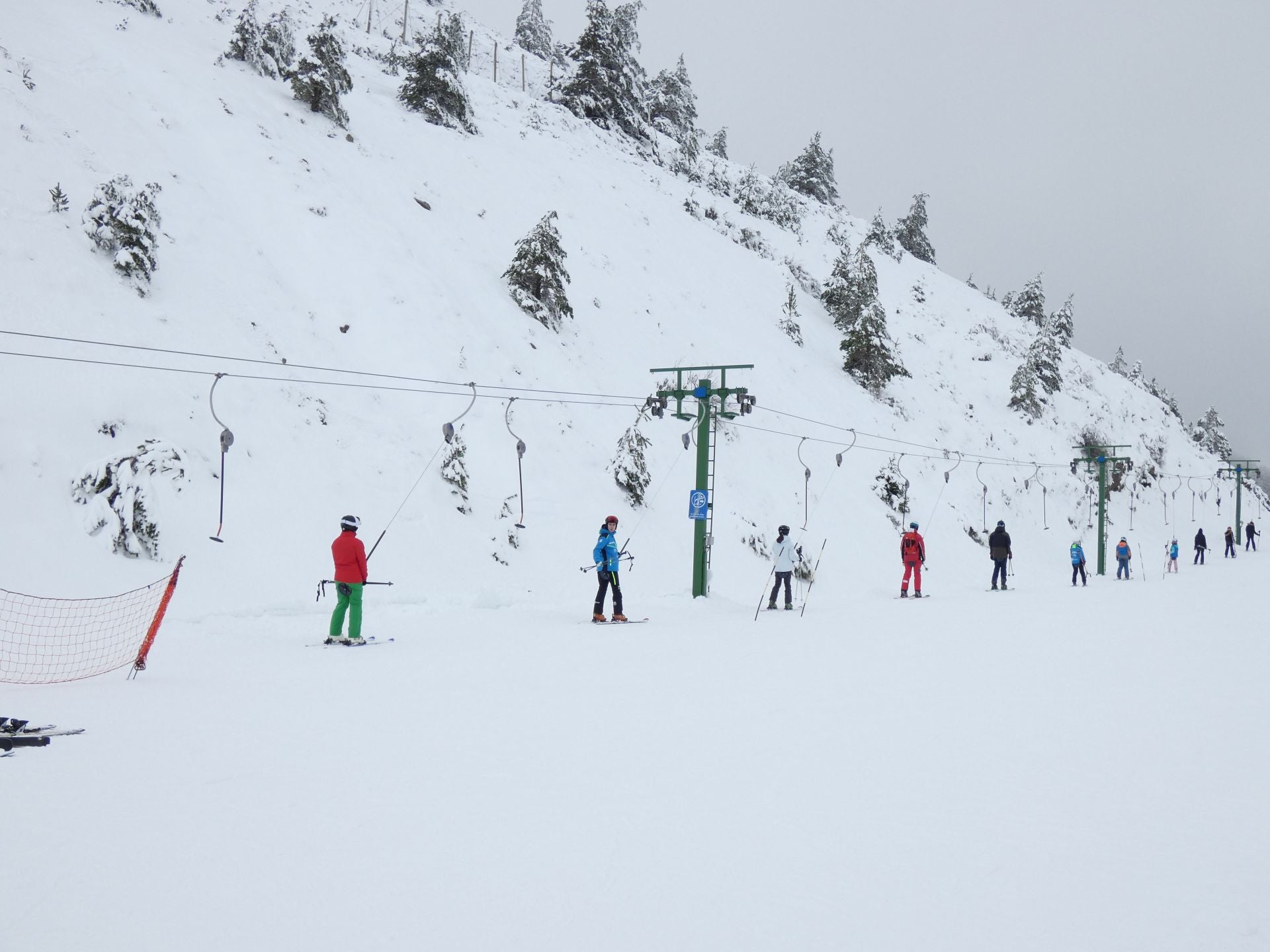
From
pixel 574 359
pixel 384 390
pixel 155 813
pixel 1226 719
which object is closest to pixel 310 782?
pixel 155 813

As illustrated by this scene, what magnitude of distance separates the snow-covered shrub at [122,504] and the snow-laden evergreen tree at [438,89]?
2735 centimetres

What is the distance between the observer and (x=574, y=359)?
2409 cm

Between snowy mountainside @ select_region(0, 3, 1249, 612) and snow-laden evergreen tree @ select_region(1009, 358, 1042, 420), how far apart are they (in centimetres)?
202

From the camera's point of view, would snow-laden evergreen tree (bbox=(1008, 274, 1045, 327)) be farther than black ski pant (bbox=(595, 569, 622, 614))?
Yes

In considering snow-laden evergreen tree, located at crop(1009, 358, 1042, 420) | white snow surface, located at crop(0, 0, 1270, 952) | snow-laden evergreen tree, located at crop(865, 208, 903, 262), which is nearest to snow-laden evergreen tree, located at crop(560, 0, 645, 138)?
white snow surface, located at crop(0, 0, 1270, 952)

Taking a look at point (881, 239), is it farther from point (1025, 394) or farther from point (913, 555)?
point (913, 555)

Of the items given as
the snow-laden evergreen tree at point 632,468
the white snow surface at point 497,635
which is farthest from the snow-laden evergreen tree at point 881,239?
the snow-laden evergreen tree at point 632,468

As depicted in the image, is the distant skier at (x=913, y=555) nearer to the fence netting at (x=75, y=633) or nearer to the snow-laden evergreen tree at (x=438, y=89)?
the fence netting at (x=75, y=633)

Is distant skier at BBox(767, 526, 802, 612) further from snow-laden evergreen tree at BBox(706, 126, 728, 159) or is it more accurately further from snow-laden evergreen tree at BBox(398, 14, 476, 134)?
snow-laden evergreen tree at BBox(706, 126, 728, 159)

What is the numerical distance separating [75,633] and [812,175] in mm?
64656

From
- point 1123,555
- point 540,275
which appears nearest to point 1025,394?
point 1123,555

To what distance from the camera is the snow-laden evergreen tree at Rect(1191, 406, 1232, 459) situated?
6744 centimetres

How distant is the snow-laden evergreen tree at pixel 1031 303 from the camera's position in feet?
195

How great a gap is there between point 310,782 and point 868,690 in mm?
5605
